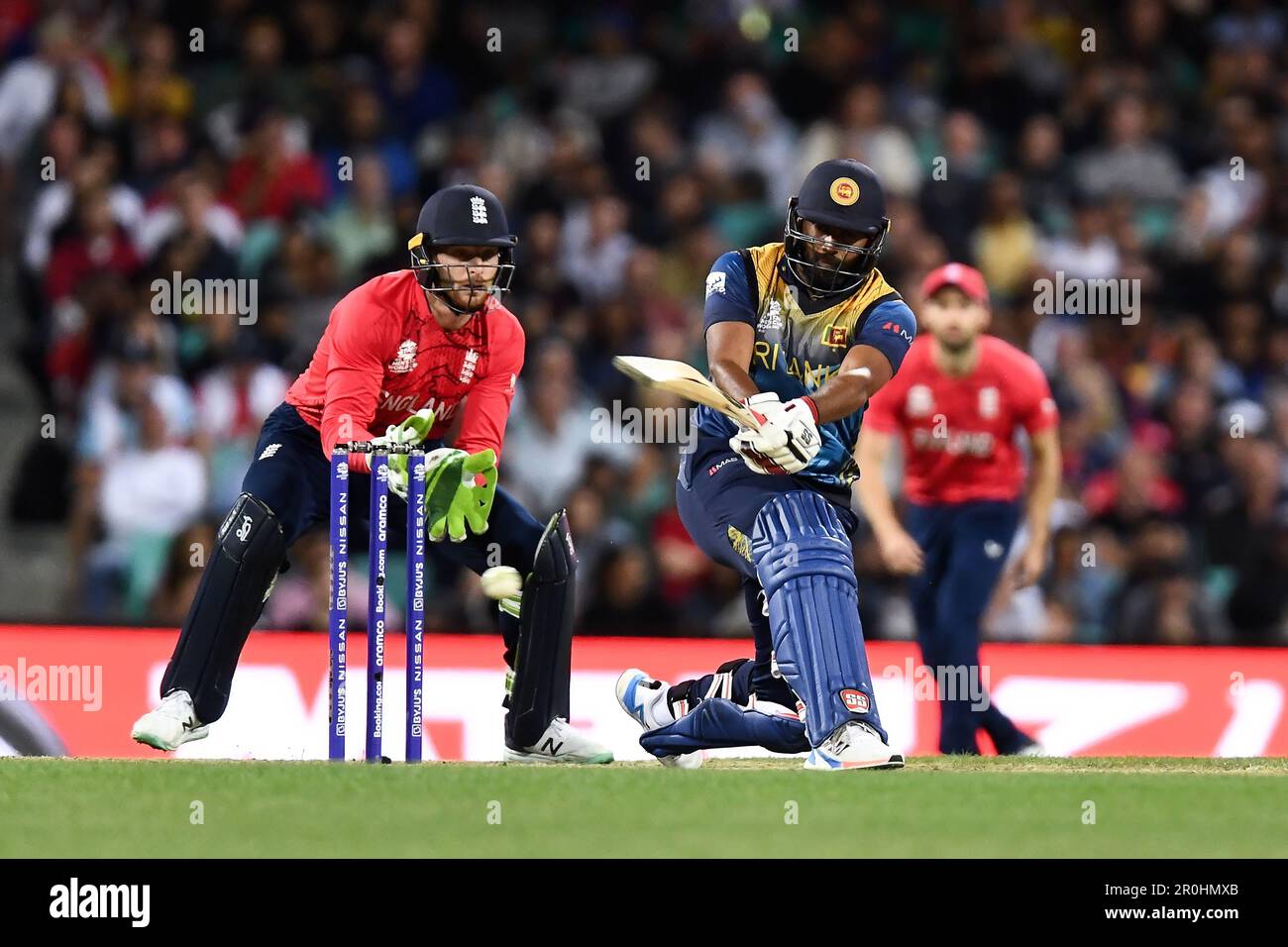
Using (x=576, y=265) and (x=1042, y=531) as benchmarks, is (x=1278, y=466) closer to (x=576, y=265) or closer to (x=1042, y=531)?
(x=1042, y=531)

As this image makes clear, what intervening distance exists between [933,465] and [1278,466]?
3.90 metres

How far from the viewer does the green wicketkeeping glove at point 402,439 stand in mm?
7262

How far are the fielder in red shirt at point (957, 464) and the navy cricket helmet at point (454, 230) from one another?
3144 millimetres

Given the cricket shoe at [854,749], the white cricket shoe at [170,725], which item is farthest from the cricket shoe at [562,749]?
the white cricket shoe at [170,725]

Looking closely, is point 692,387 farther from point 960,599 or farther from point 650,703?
point 960,599

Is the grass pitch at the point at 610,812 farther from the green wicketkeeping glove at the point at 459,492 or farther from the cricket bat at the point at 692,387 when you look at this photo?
the cricket bat at the point at 692,387

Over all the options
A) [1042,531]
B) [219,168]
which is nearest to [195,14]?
[219,168]

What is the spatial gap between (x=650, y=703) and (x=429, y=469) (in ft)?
5.17

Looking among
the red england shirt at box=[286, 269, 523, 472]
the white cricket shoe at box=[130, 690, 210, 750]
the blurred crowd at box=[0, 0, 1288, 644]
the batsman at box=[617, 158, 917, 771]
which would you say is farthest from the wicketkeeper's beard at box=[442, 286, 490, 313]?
the blurred crowd at box=[0, 0, 1288, 644]

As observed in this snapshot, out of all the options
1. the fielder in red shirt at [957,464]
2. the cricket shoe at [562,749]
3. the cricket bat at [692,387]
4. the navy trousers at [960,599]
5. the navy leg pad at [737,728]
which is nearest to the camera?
the cricket bat at [692,387]

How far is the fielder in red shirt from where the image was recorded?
10.1 m

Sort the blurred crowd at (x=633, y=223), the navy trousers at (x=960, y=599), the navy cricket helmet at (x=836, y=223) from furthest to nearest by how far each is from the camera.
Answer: the blurred crowd at (x=633, y=223), the navy trousers at (x=960, y=599), the navy cricket helmet at (x=836, y=223)

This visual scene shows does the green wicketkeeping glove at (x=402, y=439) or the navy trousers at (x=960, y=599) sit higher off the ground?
the green wicketkeeping glove at (x=402, y=439)

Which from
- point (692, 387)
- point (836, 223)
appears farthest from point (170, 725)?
point (836, 223)
